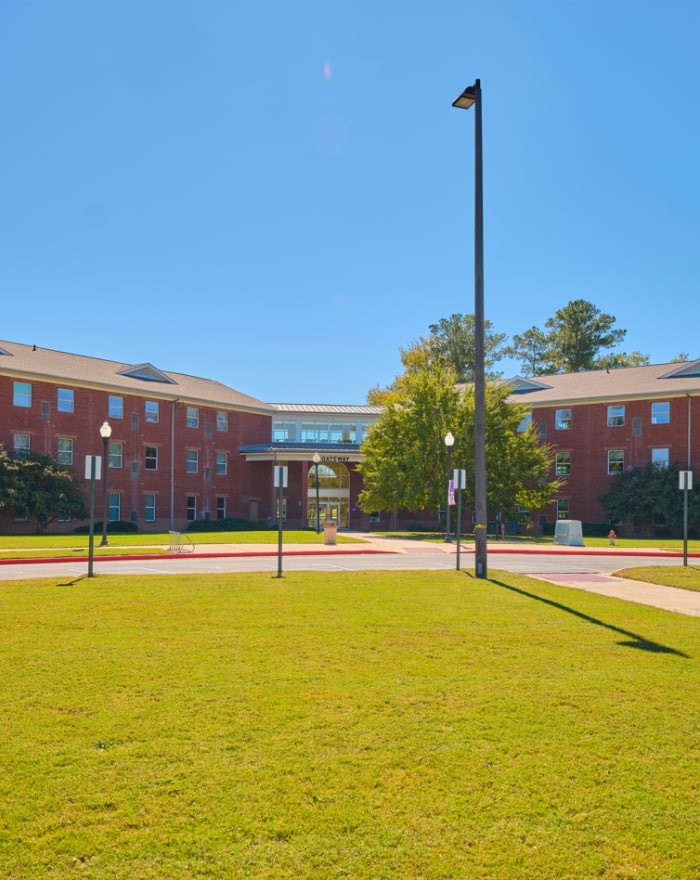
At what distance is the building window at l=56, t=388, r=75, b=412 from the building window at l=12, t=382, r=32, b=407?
5.72 ft

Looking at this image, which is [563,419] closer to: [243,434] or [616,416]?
[616,416]

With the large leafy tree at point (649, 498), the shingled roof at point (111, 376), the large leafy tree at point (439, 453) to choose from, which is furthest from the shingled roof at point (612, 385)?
the shingled roof at point (111, 376)

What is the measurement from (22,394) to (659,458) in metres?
40.8

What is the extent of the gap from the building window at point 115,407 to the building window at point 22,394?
529 centimetres

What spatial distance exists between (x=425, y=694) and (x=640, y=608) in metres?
6.68

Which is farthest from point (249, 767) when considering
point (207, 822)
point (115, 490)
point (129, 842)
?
point (115, 490)

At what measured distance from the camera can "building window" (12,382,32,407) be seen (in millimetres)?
42509

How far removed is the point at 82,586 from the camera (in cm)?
1368

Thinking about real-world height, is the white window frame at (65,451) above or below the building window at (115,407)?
below

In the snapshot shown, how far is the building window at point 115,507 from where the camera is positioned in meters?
46.8

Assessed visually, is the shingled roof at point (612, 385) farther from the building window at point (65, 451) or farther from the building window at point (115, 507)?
the building window at point (65, 451)

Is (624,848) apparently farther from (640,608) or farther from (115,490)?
(115,490)

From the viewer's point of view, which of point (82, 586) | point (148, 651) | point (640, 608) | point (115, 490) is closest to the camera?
point (148, 651)

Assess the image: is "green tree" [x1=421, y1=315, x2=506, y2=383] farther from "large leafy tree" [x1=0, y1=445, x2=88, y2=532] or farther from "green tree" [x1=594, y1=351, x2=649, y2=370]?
"large leafy tree" [x1=0, y1=445, x2=88, y2=532]
